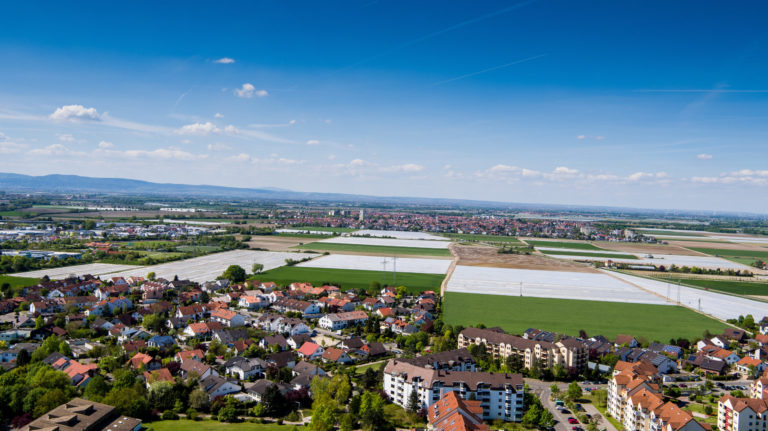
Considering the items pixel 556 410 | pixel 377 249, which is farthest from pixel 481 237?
pixel 556 410

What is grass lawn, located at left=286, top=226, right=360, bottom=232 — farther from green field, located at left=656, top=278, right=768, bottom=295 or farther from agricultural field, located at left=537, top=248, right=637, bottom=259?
green field, located at left=656, top=278, right=768, bottom=295

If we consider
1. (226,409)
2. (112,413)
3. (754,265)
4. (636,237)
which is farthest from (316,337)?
(636,237)

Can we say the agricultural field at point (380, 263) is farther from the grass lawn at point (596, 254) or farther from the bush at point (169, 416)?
the bush at point (169, 416)

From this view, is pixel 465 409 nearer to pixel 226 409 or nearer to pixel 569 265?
pixel 226 409

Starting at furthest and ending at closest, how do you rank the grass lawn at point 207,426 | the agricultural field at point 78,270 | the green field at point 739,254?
1. the green field at point 739,254
2. the agricultural field at point 78,270
3. the grass lawn at point 207,426

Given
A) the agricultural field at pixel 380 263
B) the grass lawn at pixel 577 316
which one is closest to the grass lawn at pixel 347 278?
the agricultural field at pixel 380 263

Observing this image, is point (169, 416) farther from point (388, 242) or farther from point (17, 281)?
point (388, 242)
